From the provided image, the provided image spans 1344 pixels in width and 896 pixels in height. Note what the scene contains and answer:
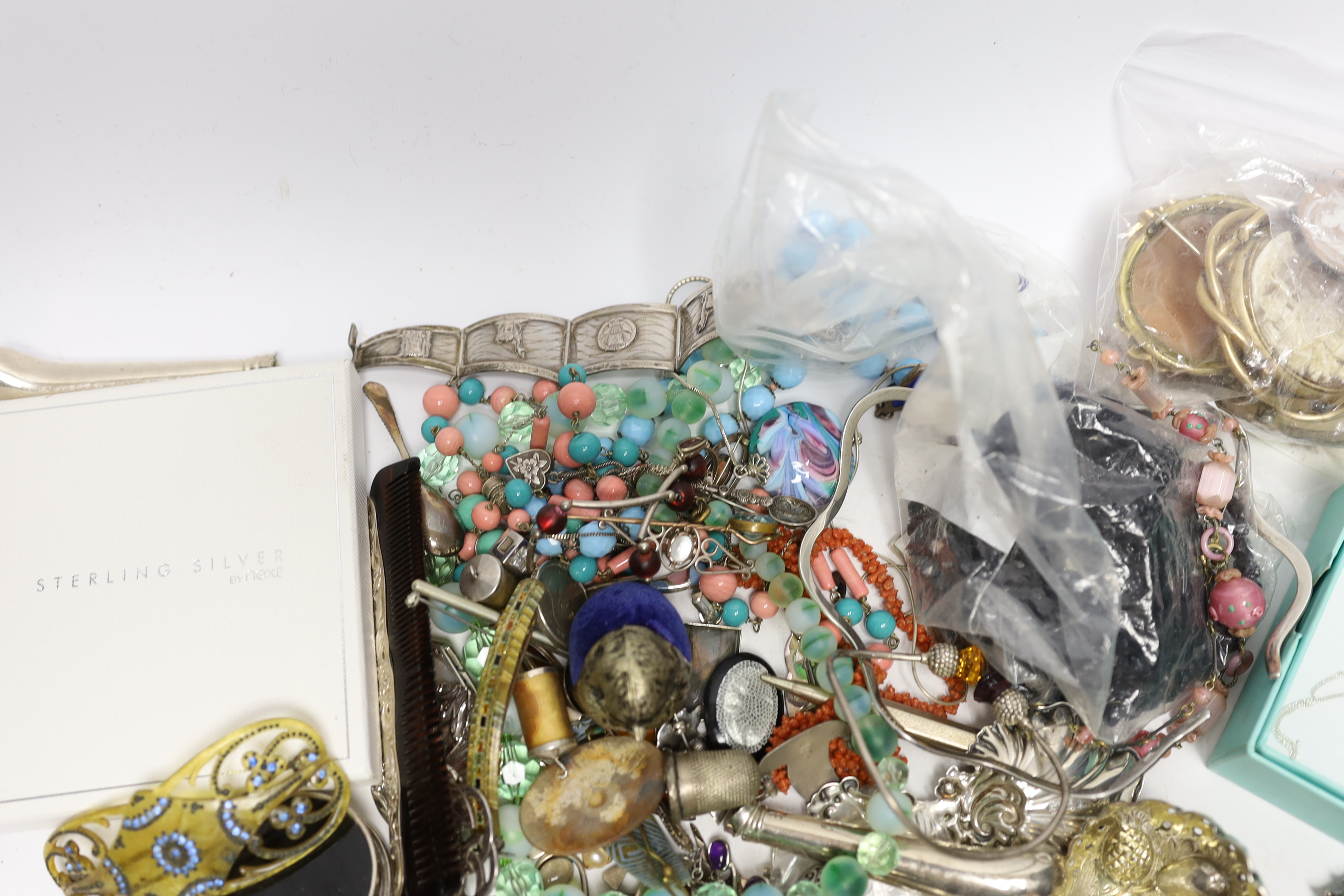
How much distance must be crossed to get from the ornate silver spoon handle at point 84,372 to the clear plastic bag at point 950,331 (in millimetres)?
802

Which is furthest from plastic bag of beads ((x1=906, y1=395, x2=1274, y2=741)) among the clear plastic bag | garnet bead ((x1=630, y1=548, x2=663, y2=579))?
garnet bead ((x1=630, y1=548, x2=663, y2=579))

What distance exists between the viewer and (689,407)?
1.23m

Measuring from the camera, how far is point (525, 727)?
107 centimetres

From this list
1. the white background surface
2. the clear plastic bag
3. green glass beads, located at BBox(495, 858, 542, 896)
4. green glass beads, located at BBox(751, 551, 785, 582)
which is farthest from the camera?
the white background surface

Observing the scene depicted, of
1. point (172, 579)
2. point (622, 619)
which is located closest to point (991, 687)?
point (622, 619)

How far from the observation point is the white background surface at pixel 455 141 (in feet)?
4.48

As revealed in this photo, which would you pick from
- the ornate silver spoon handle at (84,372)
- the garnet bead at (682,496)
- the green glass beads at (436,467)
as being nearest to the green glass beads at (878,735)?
the garnet bead at (682,496)

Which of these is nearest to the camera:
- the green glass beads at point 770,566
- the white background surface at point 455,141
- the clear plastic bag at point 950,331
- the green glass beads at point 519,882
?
the clear plastic bag at point 950,331

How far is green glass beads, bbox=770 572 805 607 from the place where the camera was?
1.19 m

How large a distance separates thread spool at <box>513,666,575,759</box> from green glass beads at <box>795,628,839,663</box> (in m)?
0.35

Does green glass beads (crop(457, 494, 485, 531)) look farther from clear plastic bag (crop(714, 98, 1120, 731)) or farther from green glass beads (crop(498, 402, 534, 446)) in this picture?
clear plastic bag (crop(714, 98, 1120, 731))

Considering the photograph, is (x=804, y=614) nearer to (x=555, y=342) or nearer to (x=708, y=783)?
(x=708, y=783)

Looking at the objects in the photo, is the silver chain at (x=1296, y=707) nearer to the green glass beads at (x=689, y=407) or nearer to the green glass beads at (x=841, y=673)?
the green glass beads at (x=841, y=673)

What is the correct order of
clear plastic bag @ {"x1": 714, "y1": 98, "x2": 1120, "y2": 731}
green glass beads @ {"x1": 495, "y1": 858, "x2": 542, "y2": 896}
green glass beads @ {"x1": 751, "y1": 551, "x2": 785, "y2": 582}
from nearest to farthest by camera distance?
1. clear plastic bag @ {"x1": 714, "y1": 98, "x2": 1120, "y2": 731}
2. green glass beads @ {"x1": 495, "y1": 858, "x2": 542, "y2": 896}
3. green glass beads @ {"x1": 751, "y1": 551, "x2": 785, "y2": 582}
